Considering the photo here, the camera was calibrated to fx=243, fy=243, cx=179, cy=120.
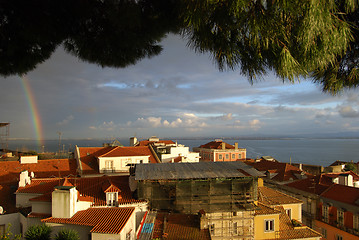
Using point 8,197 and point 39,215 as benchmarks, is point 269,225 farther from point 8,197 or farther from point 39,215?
point 8,197

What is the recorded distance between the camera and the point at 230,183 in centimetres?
1259

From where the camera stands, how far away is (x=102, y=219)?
952cm

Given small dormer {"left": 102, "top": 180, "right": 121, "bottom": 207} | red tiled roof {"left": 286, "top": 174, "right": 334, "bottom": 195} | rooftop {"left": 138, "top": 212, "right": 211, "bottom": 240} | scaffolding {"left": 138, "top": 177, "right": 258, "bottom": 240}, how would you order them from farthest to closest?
red tiled roof {"left": 286, "top": 174, "right": 334, "bottom": 195} < scaffolding {"left": 138, "top": 177, "right": 258, "bottom": 240} < small dormer {"left": 102, "top": 180, "right": 121, "bottom": 207} < rooftop {"left": 138, "top": 212, "right": 211, "bottom": 240}

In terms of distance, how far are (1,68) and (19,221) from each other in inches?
392

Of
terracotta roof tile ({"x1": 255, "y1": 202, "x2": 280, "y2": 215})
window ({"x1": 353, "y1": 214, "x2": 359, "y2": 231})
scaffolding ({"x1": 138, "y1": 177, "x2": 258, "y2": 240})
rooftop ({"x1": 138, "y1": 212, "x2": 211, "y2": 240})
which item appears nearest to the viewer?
rooftop ({"x1": 138, "y1": 212, "x2": 211, "y2": 240})

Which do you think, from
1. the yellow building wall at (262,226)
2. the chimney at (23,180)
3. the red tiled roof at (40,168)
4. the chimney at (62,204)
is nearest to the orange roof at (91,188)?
the chimney at (23,180)

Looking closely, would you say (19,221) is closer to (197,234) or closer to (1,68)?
(197,234)

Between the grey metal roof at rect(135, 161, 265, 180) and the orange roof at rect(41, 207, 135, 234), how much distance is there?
214 cm

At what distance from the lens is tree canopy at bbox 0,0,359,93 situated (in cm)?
244

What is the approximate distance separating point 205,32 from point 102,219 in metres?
8.96

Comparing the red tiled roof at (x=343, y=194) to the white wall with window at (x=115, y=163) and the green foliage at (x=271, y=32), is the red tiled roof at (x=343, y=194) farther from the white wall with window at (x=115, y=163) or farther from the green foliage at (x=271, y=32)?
the green foliage at (x=271, y=32)

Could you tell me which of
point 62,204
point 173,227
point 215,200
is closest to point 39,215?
point 62,204

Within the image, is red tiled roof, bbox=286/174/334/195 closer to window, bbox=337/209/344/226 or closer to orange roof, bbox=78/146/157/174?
window, bbox=337/209/344/226

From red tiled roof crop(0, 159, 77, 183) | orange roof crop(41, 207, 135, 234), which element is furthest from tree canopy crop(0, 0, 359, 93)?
red tiled roof crop(0, 159, 77, 183)
